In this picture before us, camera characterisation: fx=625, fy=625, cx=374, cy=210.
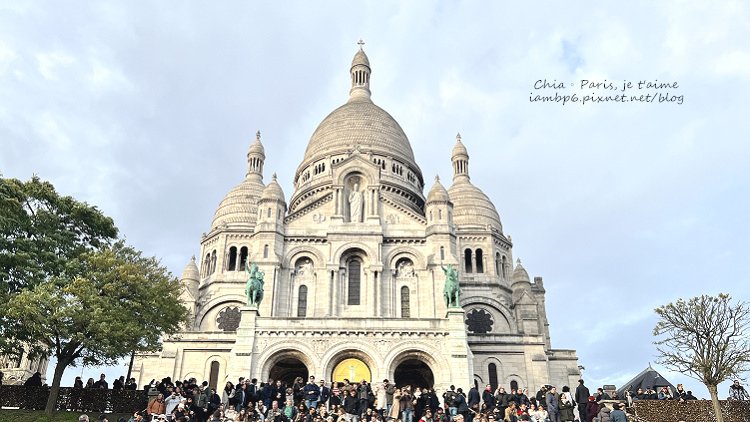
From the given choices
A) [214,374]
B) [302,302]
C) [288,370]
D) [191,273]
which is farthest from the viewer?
[191,273]

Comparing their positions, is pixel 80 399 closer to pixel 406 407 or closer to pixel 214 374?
pixel 406 407

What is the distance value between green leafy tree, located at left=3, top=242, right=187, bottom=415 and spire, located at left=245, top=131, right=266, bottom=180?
2836cm

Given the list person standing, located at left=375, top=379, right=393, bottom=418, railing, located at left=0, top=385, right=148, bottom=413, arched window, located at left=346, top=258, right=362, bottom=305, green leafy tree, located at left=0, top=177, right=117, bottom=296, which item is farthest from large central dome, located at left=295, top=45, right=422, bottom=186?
railing, located at left=0, top=385, right=148, bottom=413

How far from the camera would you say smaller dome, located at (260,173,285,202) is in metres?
40.1

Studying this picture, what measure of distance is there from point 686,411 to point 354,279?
2022cm

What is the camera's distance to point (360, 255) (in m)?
38.9

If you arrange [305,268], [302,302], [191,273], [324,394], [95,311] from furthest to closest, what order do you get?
[191,273] < [305,268] < [302,302] < [95,311] < [324,394]

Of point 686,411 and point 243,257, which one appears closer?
point 686,411

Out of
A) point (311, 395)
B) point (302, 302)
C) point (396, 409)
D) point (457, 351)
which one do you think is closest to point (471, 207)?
point (302, 302)

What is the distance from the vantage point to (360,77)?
6794 centimetres

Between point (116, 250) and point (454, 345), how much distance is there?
55.5 ft

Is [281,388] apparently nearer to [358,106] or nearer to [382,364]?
[382,364]

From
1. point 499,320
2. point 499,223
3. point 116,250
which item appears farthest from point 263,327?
point 499,223

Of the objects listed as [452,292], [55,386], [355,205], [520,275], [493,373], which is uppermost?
[355,205]
